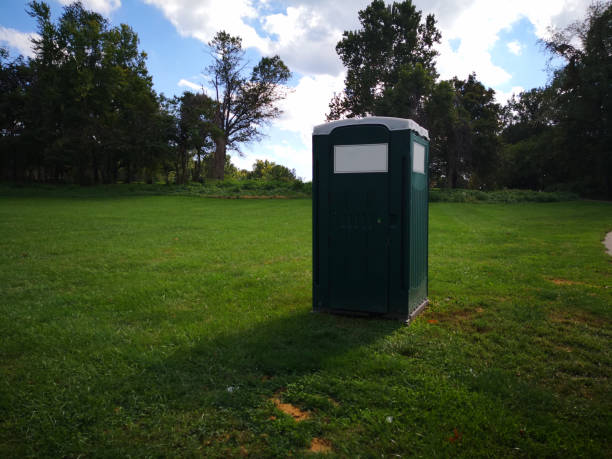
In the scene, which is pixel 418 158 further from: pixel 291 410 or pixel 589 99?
pixel 589 99

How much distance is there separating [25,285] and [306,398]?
5819 millimetres

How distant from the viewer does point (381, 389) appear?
3.43 m

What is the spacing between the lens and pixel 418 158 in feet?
16.9

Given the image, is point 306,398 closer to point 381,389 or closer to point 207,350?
point 381,389

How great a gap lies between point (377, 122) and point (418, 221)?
1.34 m

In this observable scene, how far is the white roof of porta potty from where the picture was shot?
15.5 ft

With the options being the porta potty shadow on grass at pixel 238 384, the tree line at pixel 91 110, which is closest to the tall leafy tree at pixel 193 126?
the tree line at pixel 91 110

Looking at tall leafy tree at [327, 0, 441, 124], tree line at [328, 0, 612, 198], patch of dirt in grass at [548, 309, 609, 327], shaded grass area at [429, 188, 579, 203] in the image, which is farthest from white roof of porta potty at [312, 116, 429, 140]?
tall leafy tree at [327, 0, 441, 124]

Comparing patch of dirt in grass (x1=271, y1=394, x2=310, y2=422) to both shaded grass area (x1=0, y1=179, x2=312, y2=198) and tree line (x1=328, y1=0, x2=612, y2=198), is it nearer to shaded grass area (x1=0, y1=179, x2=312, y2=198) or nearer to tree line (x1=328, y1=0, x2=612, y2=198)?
shaded grass area (x1=0, y1=179, x2=312, y2=198)

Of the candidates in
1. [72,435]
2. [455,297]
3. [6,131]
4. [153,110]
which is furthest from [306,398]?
[6,131]

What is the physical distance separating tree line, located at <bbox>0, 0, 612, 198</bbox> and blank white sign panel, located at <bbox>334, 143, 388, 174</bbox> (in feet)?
103

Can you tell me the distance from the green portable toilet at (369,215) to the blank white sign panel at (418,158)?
0.01 metres

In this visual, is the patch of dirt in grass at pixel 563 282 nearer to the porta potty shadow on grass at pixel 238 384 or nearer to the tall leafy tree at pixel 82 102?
the porta potty shadow on grass at pixel 238 384

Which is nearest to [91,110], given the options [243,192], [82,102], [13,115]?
[82,102]
